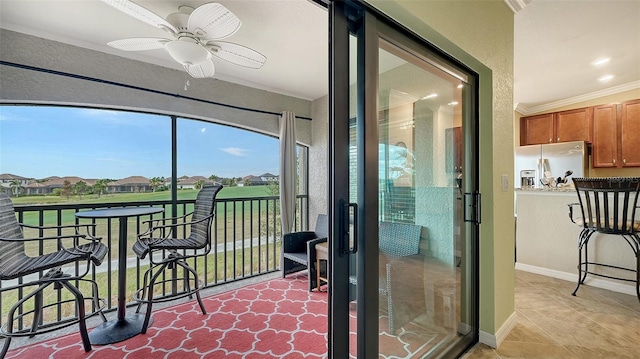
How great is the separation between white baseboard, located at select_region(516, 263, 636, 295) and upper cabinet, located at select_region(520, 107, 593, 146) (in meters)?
2.95

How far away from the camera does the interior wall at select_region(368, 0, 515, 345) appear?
1.79 metres

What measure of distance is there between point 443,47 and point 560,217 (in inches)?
117

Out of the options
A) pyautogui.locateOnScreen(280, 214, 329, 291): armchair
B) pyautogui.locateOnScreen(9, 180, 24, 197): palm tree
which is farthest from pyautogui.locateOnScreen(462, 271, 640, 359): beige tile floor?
pyautogui.locateOnScreen(9, 180, 24, 197): palm tree

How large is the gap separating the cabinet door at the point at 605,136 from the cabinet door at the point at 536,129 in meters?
0.61

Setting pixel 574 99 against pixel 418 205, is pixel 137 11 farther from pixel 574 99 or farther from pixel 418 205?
pixel 574 99

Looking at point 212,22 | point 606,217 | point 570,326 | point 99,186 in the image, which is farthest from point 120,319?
point 606,217

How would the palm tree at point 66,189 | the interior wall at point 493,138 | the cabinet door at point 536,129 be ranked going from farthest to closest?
the cabinet door at point 536,129
the palm tree at point 66,189
the interior wall at point 493,138

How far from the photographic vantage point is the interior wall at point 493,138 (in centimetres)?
179

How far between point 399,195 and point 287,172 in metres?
2.40

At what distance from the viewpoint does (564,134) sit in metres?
5.04

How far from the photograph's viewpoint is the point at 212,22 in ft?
5.86

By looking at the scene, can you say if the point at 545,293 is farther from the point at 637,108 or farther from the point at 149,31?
the point at 149,31

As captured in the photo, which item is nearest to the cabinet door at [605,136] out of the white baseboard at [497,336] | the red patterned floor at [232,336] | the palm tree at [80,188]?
the white baseboard at [497,336]

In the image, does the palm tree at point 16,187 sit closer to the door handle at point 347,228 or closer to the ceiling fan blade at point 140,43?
the ceiling fan blade at point 140,43
